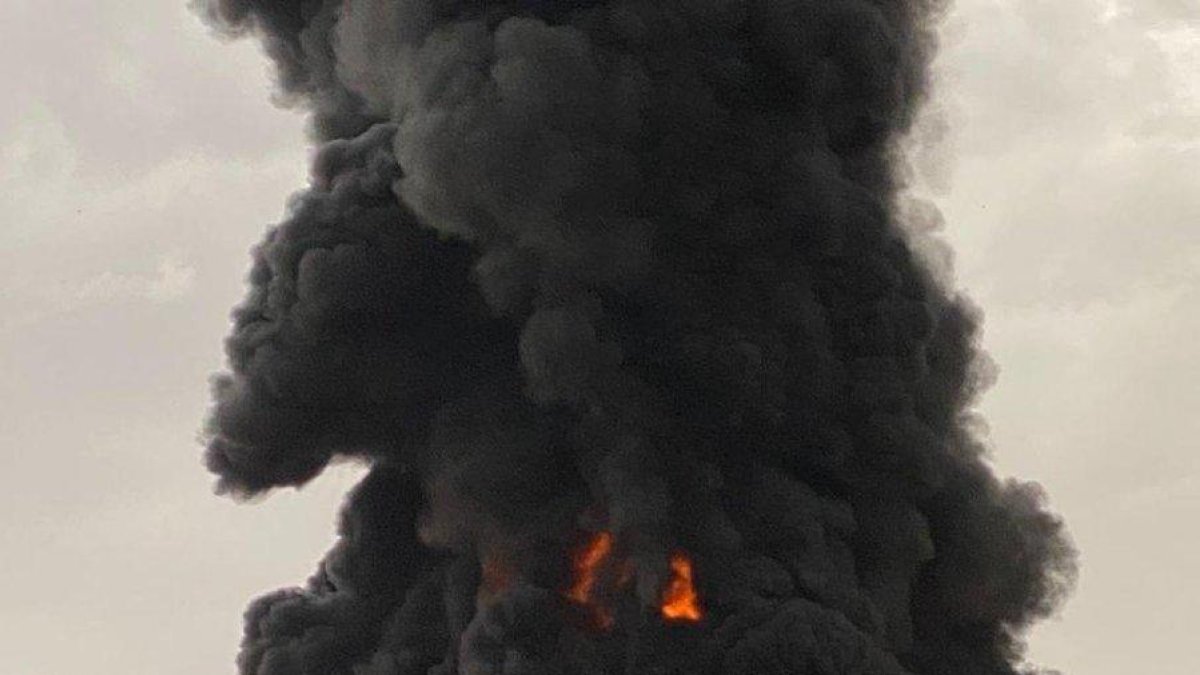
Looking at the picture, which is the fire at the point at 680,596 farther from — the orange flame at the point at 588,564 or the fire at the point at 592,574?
the orange flame at the point at 588,564

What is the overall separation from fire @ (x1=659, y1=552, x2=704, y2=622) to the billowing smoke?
0.23 ft

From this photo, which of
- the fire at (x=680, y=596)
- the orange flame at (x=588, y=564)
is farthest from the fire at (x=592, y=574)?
the fire at (x=680, y=596)

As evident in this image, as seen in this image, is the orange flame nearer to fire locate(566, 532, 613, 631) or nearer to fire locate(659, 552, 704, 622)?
fire locate(566, 532, 613, 631)

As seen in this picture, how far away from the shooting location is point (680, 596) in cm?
5347

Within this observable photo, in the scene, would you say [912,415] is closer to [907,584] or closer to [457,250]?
[907,584]

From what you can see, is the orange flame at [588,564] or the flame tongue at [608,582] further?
the orange flame at [588,564]

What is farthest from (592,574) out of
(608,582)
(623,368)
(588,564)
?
(623,368)

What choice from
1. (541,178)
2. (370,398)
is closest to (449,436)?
(370,398)

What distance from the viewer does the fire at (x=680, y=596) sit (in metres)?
53.2

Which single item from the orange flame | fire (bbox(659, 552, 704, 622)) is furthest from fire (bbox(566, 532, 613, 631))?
fire (bbox(659, 552, 704, 622))

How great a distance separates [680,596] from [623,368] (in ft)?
17.6

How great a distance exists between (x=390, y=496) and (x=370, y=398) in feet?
12.6

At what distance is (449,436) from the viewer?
56.1 meters

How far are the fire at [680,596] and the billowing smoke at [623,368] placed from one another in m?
0.07
